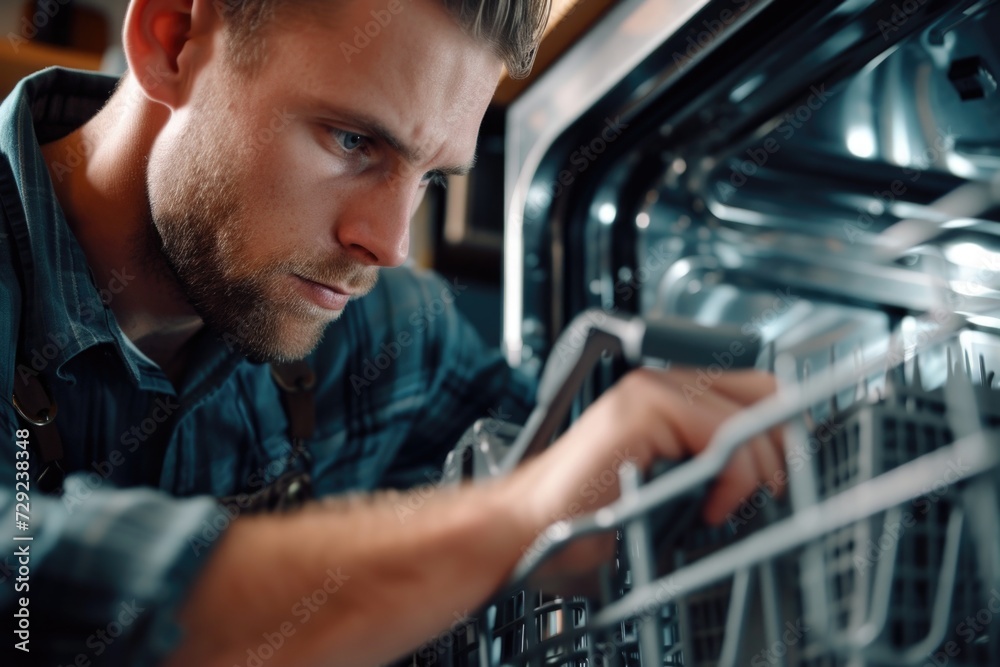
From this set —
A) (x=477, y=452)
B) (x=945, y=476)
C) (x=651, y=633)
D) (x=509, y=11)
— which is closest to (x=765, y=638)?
(x=651, y=633)

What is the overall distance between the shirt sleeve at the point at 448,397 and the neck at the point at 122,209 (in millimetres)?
355

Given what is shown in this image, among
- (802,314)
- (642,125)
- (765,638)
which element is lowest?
(765,638)

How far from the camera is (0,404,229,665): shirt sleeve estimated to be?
1.53 ft

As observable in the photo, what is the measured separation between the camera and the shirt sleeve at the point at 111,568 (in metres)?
0.47

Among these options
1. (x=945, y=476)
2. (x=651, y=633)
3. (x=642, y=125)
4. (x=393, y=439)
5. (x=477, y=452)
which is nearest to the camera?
(x=945, y=476)

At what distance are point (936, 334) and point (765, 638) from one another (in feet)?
0.62

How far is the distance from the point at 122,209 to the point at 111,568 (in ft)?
2.09

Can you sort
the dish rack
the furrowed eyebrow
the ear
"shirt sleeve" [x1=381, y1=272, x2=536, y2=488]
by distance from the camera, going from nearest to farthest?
1. the dish rack
2. the furrowed eyebrow
3. the ear
4. "shirt sleeve" [x1=381, y1=272, x2=536, y2=488]

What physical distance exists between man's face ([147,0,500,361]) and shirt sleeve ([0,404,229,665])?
423 mm

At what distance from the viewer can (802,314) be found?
1095 mm

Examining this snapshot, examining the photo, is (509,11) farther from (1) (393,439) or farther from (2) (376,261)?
(1) (393,439)

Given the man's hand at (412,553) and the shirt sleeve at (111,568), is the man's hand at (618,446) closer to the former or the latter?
the man's hand at (412,553)

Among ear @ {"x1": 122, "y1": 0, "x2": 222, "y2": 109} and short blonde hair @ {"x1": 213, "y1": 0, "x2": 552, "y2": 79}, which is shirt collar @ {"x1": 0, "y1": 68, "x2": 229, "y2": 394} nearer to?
ear @ {"x1": 122, "y1": 0, "x2": 222, "y2": 109}

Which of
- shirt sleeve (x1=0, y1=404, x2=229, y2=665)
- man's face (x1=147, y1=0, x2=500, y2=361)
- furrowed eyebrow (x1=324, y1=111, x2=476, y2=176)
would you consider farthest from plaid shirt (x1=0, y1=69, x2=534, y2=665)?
furrowed eyebrow (x1=324, y1=111, x2=476, y2=176)
